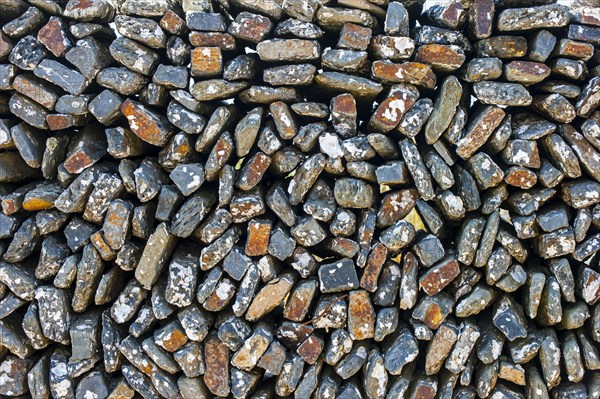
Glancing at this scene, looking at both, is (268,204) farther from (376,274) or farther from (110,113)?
(110,113)

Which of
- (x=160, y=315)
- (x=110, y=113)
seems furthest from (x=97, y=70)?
(x=160, y=315)

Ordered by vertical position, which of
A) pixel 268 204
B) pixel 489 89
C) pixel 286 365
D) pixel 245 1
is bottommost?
pixel 286 365

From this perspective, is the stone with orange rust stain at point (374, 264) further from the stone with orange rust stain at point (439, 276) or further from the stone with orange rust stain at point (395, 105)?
the stone with orange rust stain at point (395, 105)

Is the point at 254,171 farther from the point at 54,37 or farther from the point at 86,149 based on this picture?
the point at 54,37

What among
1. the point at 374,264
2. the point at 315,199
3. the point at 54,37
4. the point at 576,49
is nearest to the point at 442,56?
the point at 576,49

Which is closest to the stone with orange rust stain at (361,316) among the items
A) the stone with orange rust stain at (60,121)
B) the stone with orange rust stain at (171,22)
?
the stone with orange rust stain at (171,22)

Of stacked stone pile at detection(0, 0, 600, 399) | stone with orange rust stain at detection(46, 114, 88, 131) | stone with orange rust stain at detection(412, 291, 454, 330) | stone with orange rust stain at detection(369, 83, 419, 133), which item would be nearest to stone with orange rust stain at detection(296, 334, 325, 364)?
stacked stone pile at detection(0, 0, 600, 399)
